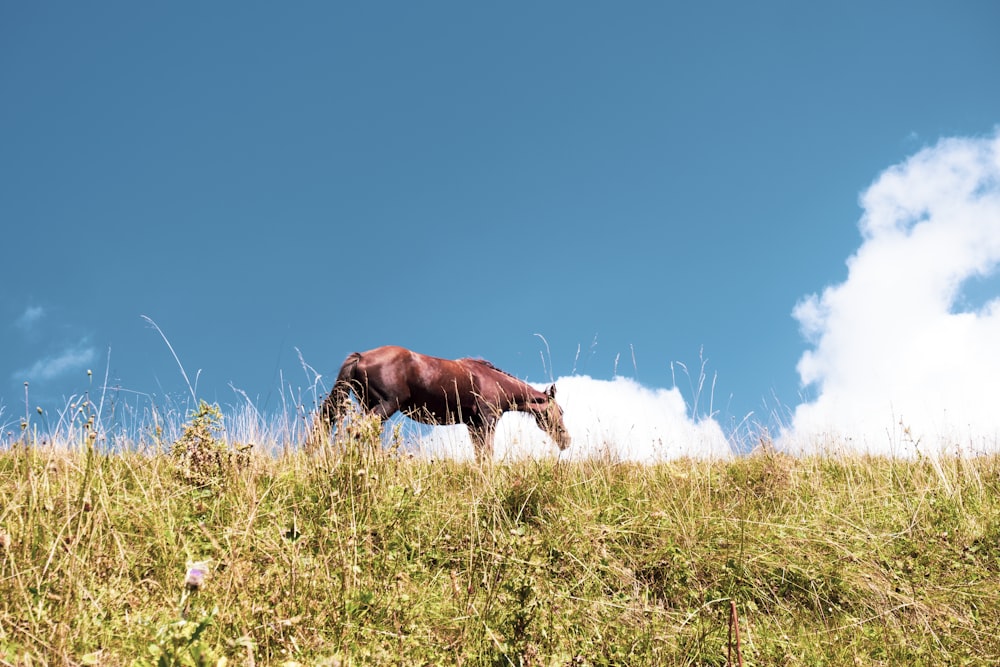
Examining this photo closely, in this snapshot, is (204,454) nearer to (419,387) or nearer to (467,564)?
(467,564)

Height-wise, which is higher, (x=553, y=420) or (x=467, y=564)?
(x=553, y=420)

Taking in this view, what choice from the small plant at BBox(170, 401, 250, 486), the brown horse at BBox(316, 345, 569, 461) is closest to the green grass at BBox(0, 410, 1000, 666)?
the small plant at BBox(170, 401, 250, 486)

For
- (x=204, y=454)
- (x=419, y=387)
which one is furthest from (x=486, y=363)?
(x=204, y=454)

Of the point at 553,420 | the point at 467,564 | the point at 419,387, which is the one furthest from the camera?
the point at 419,387

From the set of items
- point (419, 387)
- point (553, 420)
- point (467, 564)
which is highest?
point (419, 387)

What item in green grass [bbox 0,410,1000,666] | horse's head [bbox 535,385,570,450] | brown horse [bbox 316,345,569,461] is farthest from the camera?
brown horse [bbox 316,345,569,461]

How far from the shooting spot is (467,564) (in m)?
4.12

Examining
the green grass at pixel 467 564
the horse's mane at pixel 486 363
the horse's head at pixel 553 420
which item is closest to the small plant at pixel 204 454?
the green grass at pixel 467 564

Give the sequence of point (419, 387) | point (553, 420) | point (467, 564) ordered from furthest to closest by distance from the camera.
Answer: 1. point (419, 387)
2. point (553, 420)
3. point (467, 564)

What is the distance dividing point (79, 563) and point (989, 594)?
541 cm

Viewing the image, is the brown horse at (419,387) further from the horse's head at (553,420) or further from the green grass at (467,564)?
the green grass at (467,564)

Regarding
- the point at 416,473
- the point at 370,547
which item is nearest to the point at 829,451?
the point at 416,473

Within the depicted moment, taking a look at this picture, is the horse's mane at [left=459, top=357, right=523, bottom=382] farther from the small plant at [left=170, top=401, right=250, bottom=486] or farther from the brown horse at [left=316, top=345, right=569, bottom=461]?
the small plant at [left=170, top=401, right=250, bottom=486]

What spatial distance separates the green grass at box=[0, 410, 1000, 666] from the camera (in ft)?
9.62
